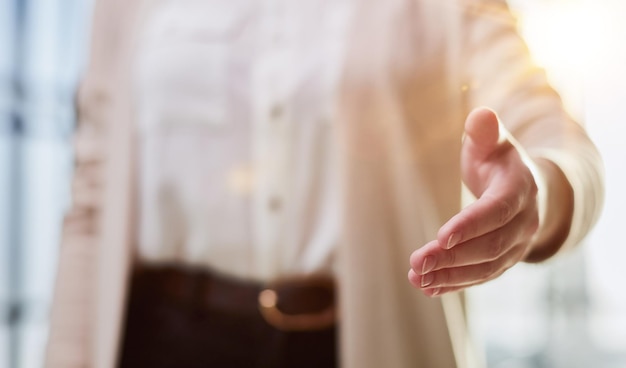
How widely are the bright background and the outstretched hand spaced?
53mm

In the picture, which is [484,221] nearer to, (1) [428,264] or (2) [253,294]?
(1) [428,264]

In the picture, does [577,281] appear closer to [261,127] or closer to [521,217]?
[261,127]

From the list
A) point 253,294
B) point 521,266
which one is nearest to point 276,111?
point 253,294

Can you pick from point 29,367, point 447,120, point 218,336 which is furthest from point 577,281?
point 447,120

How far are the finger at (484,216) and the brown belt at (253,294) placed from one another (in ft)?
1.00

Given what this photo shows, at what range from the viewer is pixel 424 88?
0.32 metres

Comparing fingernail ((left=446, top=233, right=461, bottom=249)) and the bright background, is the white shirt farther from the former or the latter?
fingernail ((left=446, top=233, right=461, bottom=249))

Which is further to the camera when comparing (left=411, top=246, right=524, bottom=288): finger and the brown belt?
the brown belt

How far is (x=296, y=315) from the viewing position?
1.51ft

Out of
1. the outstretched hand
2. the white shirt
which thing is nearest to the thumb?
the outstretched hand

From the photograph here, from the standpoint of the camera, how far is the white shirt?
49 centimetres

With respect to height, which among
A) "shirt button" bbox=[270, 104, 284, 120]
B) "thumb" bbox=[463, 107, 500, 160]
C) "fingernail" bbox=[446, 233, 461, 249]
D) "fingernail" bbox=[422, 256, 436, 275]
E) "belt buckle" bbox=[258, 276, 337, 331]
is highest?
"shirt button" bbox=[270, 104, 284, 120]

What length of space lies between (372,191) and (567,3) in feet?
0.59

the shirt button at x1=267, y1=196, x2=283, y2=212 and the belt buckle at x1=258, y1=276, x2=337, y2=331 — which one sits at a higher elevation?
the shirt button at x1=267, y1=196, x2=283, y2=212
